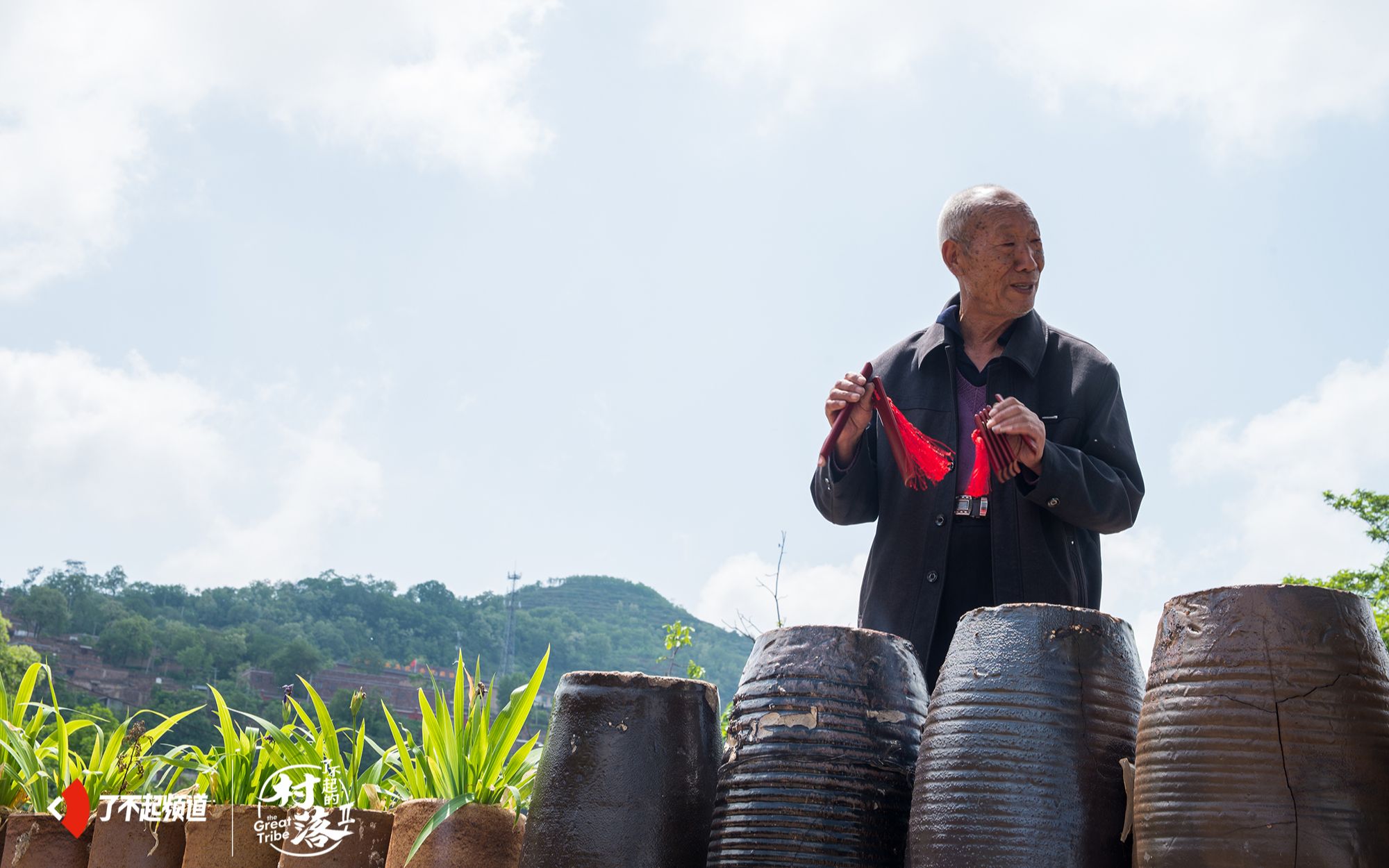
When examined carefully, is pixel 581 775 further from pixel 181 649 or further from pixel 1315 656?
pixel 181 649

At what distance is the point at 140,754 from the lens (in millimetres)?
5219

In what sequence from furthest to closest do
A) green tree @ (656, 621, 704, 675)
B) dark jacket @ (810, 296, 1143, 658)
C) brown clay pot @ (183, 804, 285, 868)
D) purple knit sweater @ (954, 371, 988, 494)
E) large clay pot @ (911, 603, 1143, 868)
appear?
green tree @ (656, 621, 704, 675) < brown clay pot @ (183, 804, 285, 868) < purple knit sweater @ (954, 371, 988, 494) < dark jacket @ (810, 296, 1143, 658) < large clay pot @ (911, 603, 1143, 868)

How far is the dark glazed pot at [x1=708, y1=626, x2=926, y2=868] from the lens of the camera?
2594mm

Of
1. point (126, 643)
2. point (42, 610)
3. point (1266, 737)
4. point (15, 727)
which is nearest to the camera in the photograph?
point (1266, 737)

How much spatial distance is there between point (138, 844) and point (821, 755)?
3.35 m

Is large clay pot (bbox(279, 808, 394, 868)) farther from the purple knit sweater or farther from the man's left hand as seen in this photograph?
the man's left hand

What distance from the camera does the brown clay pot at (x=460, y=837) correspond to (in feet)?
12.6

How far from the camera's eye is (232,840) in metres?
4.47

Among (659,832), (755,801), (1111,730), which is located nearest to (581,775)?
(659,832)

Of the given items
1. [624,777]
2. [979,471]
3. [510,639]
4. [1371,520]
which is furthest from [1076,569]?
[510,639]

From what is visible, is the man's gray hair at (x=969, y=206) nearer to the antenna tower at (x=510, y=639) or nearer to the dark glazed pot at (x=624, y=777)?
the dark glazed pot at (x=624, y=777)

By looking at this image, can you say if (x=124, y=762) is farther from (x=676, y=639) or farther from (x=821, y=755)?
(x=821, y=755)

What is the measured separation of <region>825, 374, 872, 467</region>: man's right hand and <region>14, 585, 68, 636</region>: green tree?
69.6 metres

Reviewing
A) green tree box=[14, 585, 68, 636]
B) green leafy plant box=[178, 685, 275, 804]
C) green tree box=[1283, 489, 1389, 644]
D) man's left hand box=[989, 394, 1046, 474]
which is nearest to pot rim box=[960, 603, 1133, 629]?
man's left hand box=[989, 394, 1046, 474]
